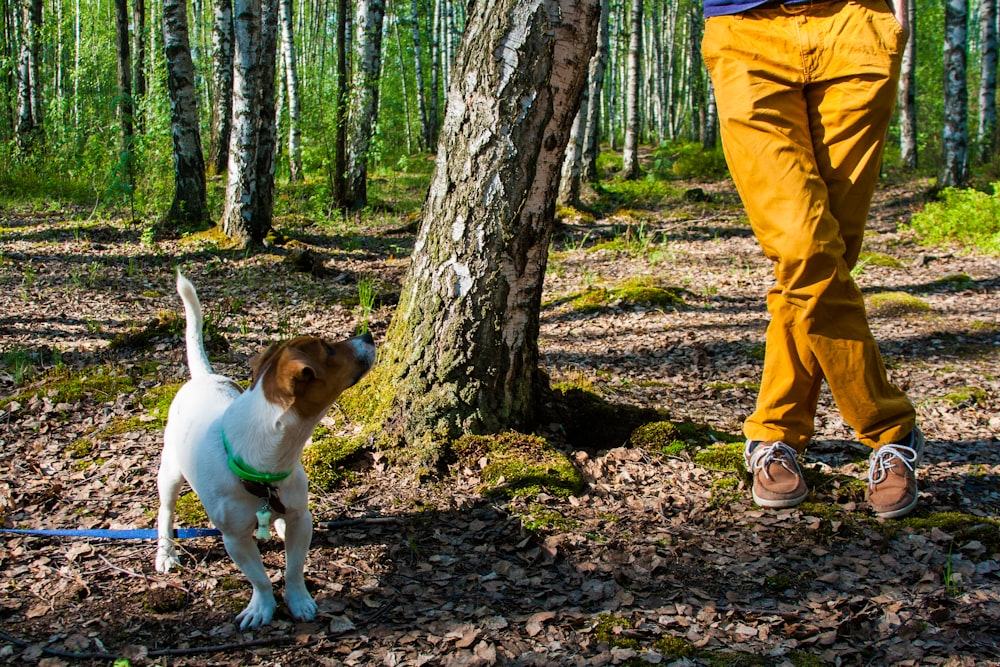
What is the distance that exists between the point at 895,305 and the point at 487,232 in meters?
5.44

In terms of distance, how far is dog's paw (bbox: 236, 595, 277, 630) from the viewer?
2854 millimetres

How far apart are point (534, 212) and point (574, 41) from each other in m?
0.86

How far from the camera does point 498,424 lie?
4.00 meters

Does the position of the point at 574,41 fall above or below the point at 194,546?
above

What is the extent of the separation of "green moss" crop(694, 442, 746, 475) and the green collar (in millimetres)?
2247

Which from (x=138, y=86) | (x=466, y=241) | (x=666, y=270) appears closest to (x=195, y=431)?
(x=466, y=241)

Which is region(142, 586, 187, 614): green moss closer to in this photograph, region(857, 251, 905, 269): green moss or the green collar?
the green collar

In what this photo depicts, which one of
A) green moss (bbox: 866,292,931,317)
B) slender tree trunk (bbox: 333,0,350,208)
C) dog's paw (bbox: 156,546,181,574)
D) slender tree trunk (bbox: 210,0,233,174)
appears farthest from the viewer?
slender tree trunk (bbox: 210,0,233,174)

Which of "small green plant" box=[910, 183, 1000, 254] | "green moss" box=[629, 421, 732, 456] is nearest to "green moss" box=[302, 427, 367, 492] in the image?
"green moss" box=[629, 421, 732, 456]

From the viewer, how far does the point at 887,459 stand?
344cm

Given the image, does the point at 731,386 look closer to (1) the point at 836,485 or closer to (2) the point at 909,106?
(1) the point at 836,485

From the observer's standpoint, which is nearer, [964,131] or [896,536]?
[896,536]

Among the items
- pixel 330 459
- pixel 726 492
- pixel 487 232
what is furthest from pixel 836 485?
pixel 330 459

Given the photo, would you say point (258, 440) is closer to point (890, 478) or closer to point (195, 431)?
point (195, 431)
